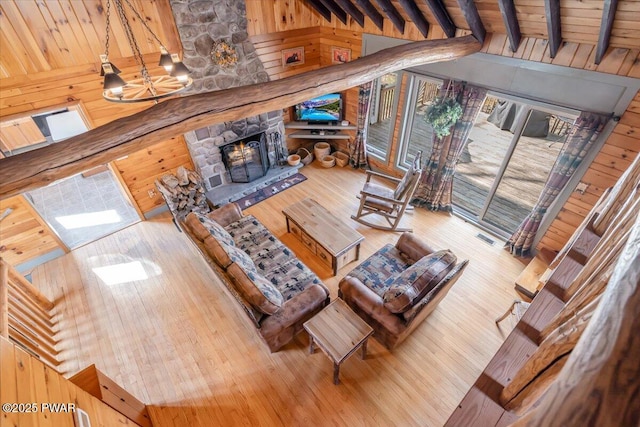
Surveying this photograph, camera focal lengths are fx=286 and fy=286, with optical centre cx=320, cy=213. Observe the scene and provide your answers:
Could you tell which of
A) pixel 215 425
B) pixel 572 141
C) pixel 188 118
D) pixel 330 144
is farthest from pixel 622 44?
pixel 215 425

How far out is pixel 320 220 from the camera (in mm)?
3994

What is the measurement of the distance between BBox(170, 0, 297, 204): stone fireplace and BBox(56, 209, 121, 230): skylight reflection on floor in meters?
1.67

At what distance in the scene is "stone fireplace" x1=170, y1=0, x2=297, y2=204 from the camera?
3.98m

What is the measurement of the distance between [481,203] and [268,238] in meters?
3.63

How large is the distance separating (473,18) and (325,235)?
2939 millimetres

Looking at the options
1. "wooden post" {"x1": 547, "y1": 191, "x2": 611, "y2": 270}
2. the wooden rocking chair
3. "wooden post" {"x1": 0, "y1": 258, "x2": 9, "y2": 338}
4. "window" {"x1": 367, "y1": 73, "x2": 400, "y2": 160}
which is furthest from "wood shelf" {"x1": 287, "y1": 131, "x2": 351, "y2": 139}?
"wooden post" {"x1": 0, "y1": 258, "x2": 9, "y2": 338}

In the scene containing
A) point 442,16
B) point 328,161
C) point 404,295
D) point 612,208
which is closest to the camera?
point 612,208

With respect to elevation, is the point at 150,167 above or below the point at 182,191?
above

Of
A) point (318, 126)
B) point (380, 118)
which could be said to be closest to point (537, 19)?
point (318, 126)

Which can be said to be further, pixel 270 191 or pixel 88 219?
pixel 270 191

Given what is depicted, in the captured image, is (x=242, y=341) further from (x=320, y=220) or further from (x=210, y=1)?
(x=210, y=1)

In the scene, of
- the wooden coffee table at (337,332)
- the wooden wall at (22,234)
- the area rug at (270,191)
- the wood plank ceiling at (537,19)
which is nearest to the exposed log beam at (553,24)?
the wood plank ceiling at (537,19)

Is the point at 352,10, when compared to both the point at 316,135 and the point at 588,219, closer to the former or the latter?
the point at 316,135

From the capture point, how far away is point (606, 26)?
2338 mm
